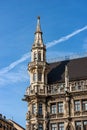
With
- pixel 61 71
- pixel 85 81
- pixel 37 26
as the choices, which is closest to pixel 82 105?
pixel 85 81

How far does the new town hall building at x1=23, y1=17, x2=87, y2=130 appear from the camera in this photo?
82438 millimetres

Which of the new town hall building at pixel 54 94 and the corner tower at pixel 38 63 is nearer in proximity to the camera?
the new town hall building at pixel 54 94

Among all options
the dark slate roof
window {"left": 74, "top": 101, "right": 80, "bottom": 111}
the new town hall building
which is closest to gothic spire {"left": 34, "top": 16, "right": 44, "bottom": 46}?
the new town hall building

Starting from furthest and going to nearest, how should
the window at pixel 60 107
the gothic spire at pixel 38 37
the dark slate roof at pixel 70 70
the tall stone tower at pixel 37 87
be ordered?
the gothic spire at pixel 38 37
the dark slate roof at pixel 70 70
the tall stone tower at pixel 37 87
the window at pixel 60 107

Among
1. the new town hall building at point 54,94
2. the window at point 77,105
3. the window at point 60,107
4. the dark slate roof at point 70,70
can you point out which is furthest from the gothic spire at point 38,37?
the window at point 77,105

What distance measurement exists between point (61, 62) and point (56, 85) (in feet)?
29.3

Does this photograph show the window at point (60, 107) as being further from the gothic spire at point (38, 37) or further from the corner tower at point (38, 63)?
the gothic spire at point (38, 37)

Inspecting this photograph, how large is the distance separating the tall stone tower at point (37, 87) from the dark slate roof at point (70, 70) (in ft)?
8.15

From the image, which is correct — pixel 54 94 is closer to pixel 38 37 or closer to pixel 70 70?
pixel 70 70

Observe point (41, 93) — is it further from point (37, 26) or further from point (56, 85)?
point (37, 26)

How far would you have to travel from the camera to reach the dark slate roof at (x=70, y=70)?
86.4 meters

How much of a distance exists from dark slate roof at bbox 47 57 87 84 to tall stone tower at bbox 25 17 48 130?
248 cm

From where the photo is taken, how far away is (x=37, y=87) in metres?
86.4

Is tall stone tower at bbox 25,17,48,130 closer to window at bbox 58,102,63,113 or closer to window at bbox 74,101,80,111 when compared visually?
window at bbox 58,102,63,113
